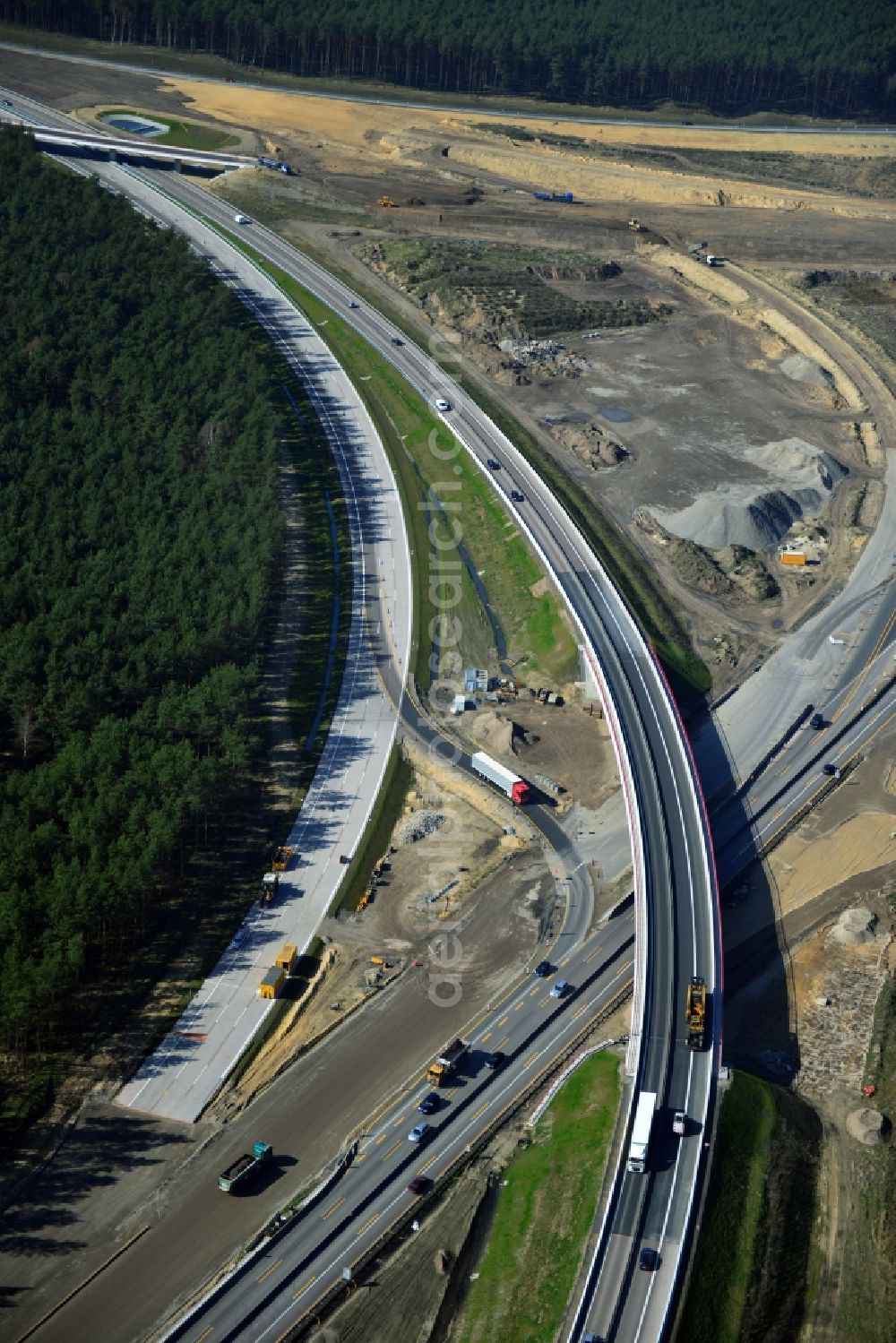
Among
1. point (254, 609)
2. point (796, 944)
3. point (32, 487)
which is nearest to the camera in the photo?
point (796, 944)

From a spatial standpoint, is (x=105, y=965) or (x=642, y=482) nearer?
(x=105, y=965)

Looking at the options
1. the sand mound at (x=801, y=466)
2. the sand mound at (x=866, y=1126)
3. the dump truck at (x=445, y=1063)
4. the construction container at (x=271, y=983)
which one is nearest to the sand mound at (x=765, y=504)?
the sand mound at (x=801, y=466)

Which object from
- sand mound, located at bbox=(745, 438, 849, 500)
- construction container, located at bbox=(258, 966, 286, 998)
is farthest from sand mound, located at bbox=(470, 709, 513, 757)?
sand mound, located at bbox=(745, 438, 849, 500)

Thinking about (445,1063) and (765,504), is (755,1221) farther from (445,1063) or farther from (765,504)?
(765,504)

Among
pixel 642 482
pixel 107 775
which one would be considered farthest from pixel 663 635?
pixel 107 775

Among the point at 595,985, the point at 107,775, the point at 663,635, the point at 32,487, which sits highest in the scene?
the point at 32,487

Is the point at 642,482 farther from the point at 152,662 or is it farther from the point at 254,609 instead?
the point at 152,662
